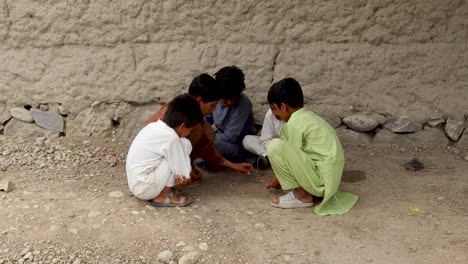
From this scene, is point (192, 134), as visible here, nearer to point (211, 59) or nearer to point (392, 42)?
point (211, 59)

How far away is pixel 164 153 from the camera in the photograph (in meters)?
3.03

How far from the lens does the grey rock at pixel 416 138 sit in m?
4.04

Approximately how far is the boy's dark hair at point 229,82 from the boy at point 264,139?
1.01 feet

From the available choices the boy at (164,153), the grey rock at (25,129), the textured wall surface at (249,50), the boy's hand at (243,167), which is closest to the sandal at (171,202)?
the boy at (164,153)

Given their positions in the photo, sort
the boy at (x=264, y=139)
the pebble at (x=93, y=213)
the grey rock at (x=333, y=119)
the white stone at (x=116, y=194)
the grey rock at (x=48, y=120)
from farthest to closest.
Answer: the grey rock at (x=48, y=120)
the grey rock at (x=333, y=119)
the boy at (x=264, y=139)
the white stone at (x=116, y=194)
the pebble at (x=93, y=213)

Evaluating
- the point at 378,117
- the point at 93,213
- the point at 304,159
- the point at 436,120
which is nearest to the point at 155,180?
the point at 93,213

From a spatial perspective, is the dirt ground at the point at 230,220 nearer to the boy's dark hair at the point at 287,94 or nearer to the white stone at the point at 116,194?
the white stone at the point at 116,194

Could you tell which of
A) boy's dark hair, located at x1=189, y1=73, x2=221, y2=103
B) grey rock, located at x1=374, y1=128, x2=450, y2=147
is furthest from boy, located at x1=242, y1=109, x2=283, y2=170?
grey rock, located at x1=374, y1=128, x2=450, y2=147

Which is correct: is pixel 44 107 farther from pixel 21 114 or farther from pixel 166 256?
pixel 166 256

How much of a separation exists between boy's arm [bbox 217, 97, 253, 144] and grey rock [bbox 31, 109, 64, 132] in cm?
133

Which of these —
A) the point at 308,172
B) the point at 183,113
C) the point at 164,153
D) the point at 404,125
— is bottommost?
the point at 404,125

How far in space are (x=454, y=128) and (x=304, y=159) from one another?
1536 millimetres

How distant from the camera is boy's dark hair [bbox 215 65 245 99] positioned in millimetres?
3549

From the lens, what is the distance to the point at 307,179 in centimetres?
304
